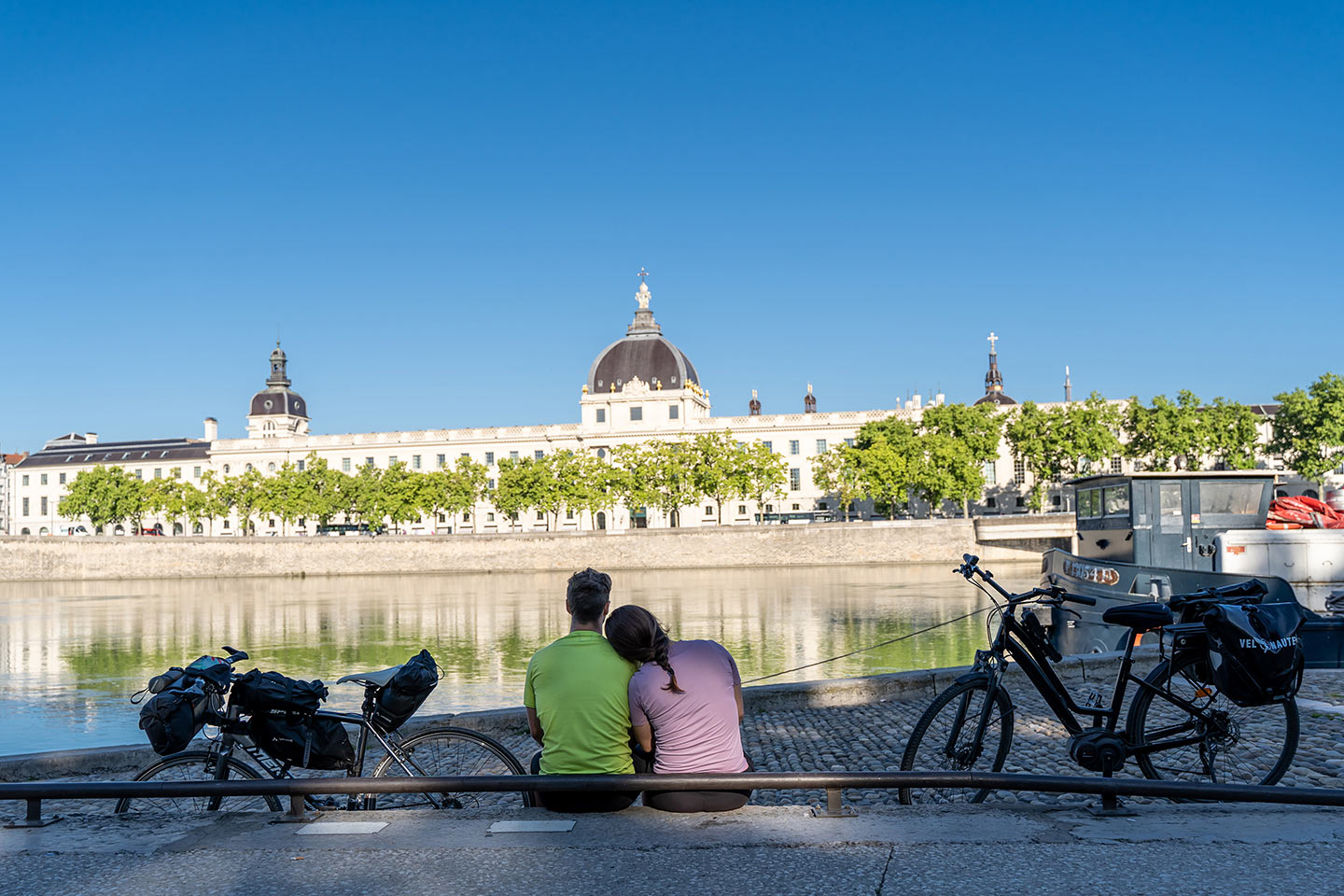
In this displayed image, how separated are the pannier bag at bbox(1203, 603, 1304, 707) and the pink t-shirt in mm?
2682

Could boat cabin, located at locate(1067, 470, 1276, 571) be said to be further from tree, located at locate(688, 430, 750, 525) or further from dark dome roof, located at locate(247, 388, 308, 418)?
dark dome roof, located at locate(247, 388, 308, 418)

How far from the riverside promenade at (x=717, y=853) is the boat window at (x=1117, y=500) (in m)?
15.3

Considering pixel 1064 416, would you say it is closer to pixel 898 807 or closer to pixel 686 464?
pixel 686 464

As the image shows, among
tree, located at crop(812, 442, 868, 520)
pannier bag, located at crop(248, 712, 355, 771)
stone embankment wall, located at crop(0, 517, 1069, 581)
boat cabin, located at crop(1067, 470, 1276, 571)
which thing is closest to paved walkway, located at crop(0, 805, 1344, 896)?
pannier bag, located at crop(248, 712, 355, 771)

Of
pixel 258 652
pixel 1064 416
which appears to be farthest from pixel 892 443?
pixel 258 652

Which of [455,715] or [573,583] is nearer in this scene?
[573,583]

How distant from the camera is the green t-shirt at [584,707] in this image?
18.3ft

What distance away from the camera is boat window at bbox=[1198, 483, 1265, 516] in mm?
19156

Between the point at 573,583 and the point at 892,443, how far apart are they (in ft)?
259

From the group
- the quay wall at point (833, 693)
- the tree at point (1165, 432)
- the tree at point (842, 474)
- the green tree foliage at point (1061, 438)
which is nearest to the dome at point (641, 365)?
the tree at point (842, 474)

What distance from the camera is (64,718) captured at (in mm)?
15758

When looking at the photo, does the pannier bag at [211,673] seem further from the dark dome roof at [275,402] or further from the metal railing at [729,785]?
the dark dome roof at [275,402]

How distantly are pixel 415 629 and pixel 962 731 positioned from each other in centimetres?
2559

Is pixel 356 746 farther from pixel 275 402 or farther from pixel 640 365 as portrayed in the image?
pixel 275 402
